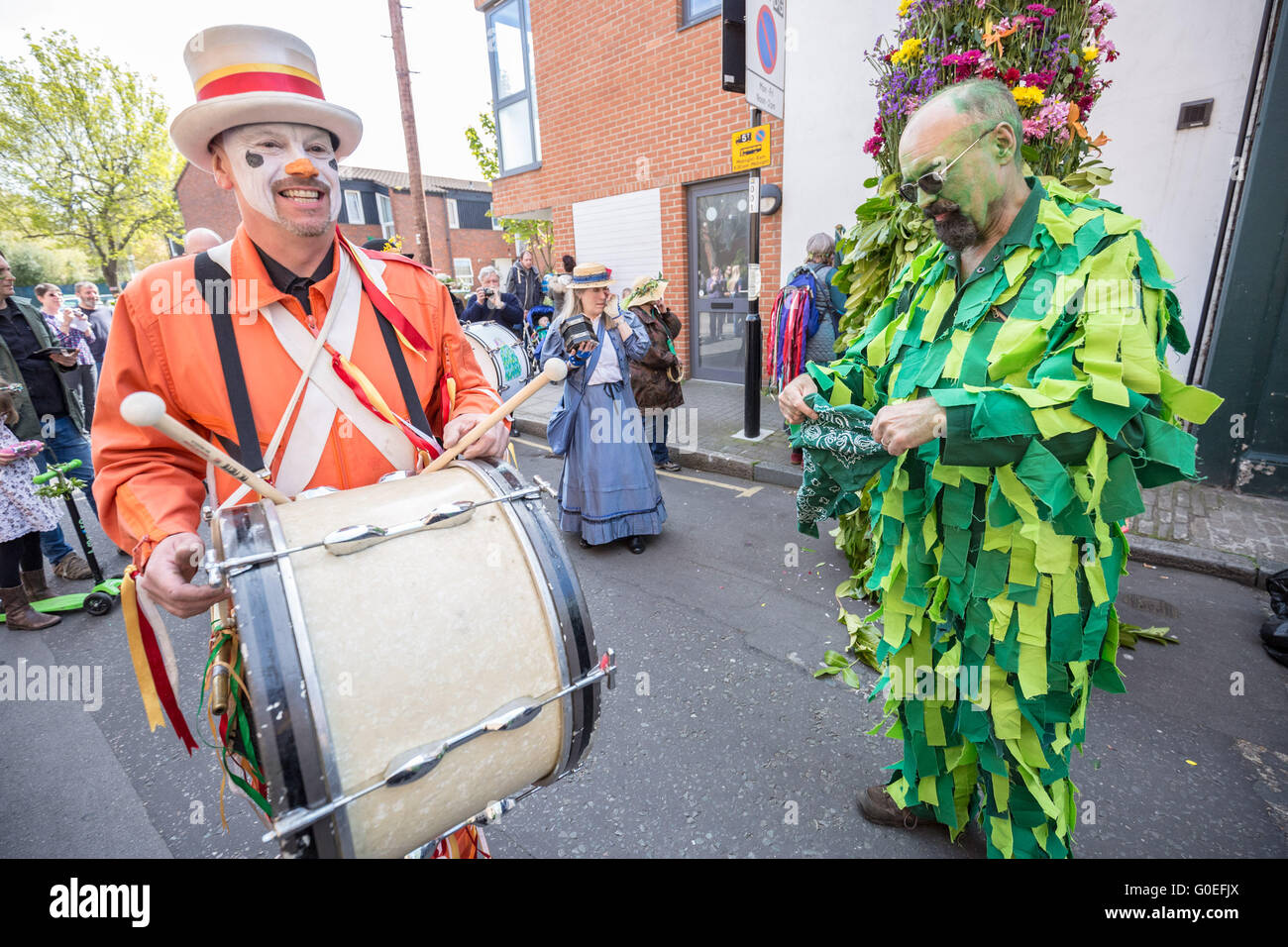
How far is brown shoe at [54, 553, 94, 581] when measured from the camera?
459 centimetres

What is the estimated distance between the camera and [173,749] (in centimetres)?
283

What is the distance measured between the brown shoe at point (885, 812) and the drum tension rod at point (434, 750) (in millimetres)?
1413

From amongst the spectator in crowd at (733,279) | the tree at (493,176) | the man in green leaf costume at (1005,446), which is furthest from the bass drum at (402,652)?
the tree at (493,176)

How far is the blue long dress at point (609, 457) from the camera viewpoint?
15.1 ft

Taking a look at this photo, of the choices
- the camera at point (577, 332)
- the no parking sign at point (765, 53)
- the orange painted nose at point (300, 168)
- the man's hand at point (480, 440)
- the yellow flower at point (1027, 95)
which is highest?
the no parking sign at point (765, 53)

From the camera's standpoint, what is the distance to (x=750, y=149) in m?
5.82

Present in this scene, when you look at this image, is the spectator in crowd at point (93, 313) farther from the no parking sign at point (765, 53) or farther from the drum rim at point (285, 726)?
the drum rim at point (285, 726)

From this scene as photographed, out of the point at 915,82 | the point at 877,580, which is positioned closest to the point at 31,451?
the point at 877,580

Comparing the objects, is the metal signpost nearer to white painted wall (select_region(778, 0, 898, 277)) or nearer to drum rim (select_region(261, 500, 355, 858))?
white painted wall (select_region(778, 0, 898, 277))

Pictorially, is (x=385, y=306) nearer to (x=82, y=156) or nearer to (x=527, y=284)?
(x=527, y=284)

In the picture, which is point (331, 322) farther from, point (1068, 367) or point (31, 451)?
point (31, 451)

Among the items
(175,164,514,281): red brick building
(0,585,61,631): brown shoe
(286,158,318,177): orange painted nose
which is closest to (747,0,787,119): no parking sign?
(286,158,318,177): orange painted nose

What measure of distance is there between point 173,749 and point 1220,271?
7282mm

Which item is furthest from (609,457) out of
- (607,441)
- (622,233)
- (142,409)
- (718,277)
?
(622,233)
